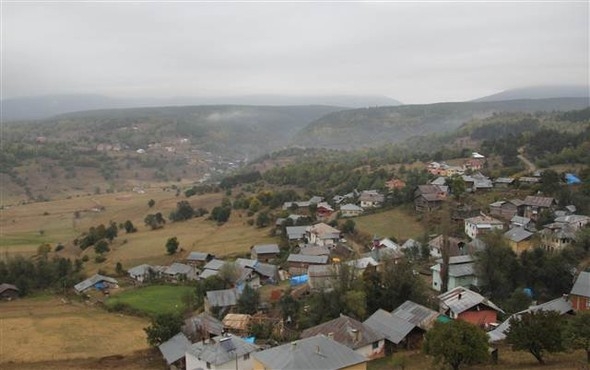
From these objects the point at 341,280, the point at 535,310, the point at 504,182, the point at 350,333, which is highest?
the point at 504,182

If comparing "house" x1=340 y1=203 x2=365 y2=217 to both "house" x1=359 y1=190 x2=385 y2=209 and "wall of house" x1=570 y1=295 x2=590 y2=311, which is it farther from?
"wall of house" x1=570 y1=295 x2=590 y2=311

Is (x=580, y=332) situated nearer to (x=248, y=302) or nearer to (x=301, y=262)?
(x=248, y=302)

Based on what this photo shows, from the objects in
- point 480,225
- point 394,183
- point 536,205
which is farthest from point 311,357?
point 394,183

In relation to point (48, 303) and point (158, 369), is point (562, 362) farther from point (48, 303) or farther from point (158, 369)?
point (48, 303)

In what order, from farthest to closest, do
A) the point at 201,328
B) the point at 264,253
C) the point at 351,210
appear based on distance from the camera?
1. the point at 351,210
2. the point at 264,253
3. the point at 201,328

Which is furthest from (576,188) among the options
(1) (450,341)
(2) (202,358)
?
(2) (202,358)

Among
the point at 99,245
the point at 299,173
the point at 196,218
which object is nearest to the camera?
the point at 99,245

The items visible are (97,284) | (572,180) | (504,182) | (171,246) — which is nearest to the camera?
(97,284)
